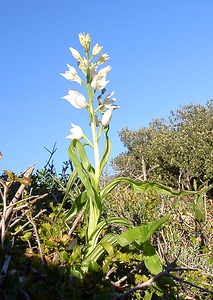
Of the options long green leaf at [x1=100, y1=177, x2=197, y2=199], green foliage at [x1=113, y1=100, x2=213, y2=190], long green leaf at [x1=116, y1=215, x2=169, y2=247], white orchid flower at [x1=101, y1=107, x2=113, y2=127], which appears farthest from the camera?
green foliage at [x1=113, y1=100, x2=213, y2=190]

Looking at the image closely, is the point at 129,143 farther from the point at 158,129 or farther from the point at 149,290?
the point at 149,290

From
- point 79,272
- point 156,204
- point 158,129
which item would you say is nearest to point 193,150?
point 158,129

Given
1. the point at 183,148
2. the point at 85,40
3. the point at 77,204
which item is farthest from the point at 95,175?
the point at 183,148

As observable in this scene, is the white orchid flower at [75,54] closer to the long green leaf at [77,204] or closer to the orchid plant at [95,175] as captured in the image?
the orchid plant at [95,175]

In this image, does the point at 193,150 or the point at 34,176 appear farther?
the point at 193,150

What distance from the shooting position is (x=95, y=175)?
179 centimetres

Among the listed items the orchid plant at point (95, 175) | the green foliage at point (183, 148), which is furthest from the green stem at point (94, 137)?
the green foliage at point (183, 148)

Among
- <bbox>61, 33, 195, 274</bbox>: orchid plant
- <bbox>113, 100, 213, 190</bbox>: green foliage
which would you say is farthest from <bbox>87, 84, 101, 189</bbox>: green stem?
<bbox>113, 100, 213, 190</bbox>: green foliage

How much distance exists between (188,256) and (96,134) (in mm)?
788

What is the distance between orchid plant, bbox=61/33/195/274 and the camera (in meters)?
1.54

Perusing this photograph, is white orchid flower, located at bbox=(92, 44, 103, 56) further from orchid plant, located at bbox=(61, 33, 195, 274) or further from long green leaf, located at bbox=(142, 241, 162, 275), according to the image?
long green leaf, located at bbox=(142, 241, 162, 275)

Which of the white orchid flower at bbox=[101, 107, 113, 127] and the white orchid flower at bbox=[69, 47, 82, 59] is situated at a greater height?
the white orchid flower at bbox=[69, 47, 82, 59]

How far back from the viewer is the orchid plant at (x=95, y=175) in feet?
5.05

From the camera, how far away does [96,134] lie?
1.90 metres
